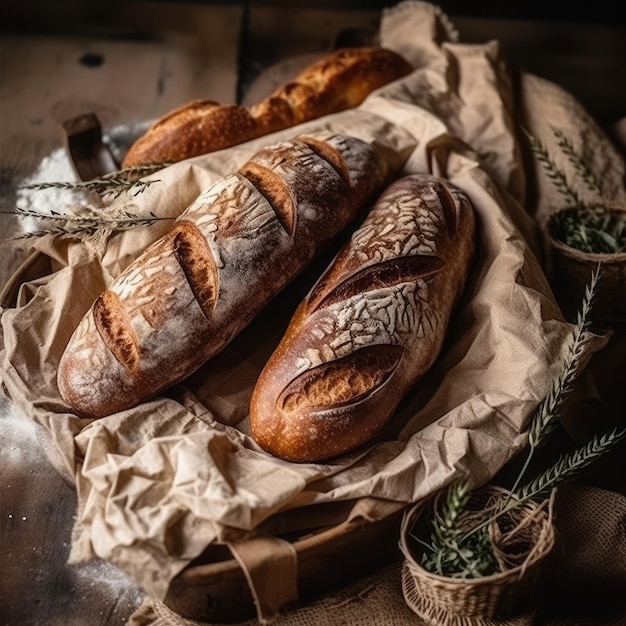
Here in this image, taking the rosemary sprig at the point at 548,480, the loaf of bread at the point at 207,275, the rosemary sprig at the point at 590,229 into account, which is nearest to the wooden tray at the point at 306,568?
the rosemary sprig at the point at 548,480

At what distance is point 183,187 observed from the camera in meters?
2.04

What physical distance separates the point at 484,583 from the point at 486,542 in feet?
0.37

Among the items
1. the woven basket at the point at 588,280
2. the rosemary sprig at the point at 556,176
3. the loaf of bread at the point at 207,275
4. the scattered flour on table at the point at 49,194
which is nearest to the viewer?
the loaf of bread at the point at 207,275

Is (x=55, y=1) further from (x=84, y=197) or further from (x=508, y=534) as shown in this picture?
(x=508, y=534)

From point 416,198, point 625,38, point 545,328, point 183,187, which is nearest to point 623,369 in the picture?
point 545,328

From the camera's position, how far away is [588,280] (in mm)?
2062

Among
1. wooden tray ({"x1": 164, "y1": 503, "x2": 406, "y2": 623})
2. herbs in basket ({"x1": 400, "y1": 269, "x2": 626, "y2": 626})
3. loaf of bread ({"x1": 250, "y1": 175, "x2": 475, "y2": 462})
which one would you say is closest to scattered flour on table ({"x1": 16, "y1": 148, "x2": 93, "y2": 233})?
loaf of bread ({"x1": 250, "y1": 175, "x2": 475, "y2": 462})

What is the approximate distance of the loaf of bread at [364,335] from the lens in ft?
5.40

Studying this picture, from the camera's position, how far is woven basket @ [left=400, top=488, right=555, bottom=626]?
1.47 m

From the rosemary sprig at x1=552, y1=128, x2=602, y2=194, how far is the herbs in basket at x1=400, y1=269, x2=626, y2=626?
2.21 ft

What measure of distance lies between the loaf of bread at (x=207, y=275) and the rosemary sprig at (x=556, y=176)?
0.50 metres

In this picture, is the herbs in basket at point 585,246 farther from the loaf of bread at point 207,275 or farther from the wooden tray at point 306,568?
the wooden tray at point 306,568

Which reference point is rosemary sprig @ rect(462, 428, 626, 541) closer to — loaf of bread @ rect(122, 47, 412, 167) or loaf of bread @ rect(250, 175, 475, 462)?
loaf of bread @ rect(250, 175, 475, 462)

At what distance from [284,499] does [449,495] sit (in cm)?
29
